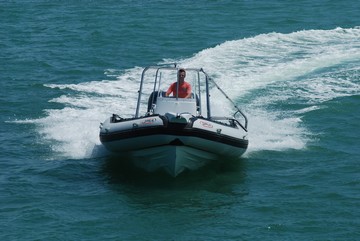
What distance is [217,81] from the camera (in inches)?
912

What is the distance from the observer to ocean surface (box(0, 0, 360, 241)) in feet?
49.1

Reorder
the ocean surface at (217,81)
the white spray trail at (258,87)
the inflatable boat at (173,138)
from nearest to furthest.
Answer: the ocean surface at (217,81) → the inflatable boat at (173,138) → the white spray trail at (258,87)

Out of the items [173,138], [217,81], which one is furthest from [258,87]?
[173,138]

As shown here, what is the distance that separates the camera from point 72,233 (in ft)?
46.8

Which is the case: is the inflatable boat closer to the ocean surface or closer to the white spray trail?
the ocean surface

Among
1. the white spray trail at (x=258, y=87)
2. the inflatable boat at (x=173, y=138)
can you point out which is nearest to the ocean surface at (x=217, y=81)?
the white spray trail at (x=258, y=87)

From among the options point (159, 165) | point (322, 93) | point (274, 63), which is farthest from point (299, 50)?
point (159, 165)

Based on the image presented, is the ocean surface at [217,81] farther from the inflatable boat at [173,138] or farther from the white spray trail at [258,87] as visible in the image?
the inflatable boat at [173,138]

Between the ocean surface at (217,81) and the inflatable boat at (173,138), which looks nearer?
the ocean surface at (217,81)

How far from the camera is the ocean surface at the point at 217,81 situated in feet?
49.1

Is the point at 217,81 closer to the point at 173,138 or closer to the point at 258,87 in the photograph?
the point at 258,87

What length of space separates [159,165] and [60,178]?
1865mm

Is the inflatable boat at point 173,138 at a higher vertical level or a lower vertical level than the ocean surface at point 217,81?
higher

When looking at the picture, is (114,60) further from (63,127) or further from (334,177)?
(334,177)
